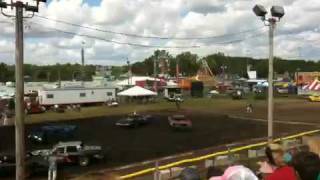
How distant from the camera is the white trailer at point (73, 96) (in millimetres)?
82438

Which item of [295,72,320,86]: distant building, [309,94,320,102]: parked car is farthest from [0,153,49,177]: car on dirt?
[295,72,320,86]: distant building

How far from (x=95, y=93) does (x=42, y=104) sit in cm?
979

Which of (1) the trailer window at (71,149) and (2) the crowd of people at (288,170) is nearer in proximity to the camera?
(2) the crowd of people at (288,170)

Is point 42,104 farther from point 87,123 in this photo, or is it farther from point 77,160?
point 77,160

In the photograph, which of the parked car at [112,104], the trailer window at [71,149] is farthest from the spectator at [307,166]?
the parked car at [112,104]

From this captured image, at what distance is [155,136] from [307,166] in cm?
3967

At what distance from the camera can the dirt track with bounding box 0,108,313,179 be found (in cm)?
3581

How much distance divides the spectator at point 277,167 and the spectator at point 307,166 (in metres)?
0.12

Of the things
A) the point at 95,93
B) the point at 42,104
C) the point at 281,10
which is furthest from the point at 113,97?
the point at 281,10

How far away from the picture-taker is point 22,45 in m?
18.5

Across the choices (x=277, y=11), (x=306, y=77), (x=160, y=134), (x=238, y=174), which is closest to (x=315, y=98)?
(x=306, y=77)

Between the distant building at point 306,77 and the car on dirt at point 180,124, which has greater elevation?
the distant building at point 306,77

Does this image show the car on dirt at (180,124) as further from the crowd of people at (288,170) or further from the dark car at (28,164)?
A: the crowd of people at (288,170)

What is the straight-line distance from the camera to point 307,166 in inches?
222
